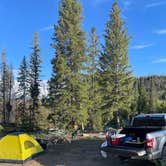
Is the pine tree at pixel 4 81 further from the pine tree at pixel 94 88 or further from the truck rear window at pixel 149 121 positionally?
the truck rear window at pixel 149 121

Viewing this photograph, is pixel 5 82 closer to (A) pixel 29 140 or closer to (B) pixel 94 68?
(B) pixel 94 68

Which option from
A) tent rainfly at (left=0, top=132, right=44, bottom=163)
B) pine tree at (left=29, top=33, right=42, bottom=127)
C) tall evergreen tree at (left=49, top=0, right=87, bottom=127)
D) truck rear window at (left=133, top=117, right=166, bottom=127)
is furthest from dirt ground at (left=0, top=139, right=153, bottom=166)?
pine tree at (left=29, top=33, right=42, bottom=127)

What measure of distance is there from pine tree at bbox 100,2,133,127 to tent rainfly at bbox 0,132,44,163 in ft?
72.9

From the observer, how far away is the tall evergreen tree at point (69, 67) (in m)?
29.3

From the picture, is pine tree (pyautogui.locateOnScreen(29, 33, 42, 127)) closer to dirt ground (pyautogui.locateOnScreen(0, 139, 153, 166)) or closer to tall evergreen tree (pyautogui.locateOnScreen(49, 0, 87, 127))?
tall evergreen tree (pyautogui.locateOnScreen(49, 0, 87, 127))

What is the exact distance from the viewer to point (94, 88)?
38031 mm

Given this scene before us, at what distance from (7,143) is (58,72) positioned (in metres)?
18.9

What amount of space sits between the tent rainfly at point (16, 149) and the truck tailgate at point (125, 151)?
130 inches

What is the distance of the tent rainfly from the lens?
1052cm

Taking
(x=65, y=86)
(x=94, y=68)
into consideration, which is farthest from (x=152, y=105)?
(x=65, y=86)

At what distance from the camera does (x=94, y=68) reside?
39.2 metres

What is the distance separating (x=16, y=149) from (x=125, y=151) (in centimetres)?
438

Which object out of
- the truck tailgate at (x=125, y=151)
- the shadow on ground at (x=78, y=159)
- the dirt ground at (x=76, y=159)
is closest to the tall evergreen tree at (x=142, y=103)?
A: the shadow on ground at (x=78, y=159)

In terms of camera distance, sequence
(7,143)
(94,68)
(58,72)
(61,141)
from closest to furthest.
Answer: (7,143) → (61,141) → (58,72) → (94,68)
